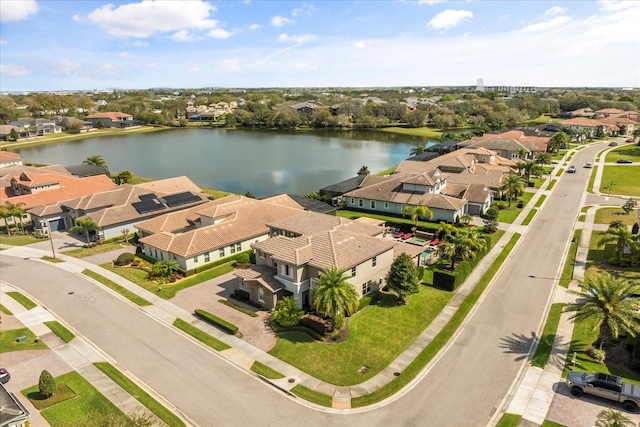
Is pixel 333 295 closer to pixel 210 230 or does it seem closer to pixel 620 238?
pixel 210 230

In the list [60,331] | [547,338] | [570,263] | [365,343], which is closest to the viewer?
[547,338]

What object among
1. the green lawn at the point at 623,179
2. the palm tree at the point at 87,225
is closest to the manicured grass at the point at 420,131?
the green lawn at the point at 623,179

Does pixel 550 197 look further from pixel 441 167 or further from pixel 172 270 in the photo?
pixel 172 270

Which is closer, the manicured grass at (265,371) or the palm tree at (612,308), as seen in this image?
the palm tree at (612,308)

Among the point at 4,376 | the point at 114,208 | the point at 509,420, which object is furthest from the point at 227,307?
the point at 114,208

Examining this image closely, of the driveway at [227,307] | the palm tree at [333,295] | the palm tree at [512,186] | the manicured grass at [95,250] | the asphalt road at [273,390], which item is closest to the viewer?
the asphalt road at [273,390]

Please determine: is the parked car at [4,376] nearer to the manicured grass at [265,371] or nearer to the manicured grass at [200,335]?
the manicured grass at [200,335]
